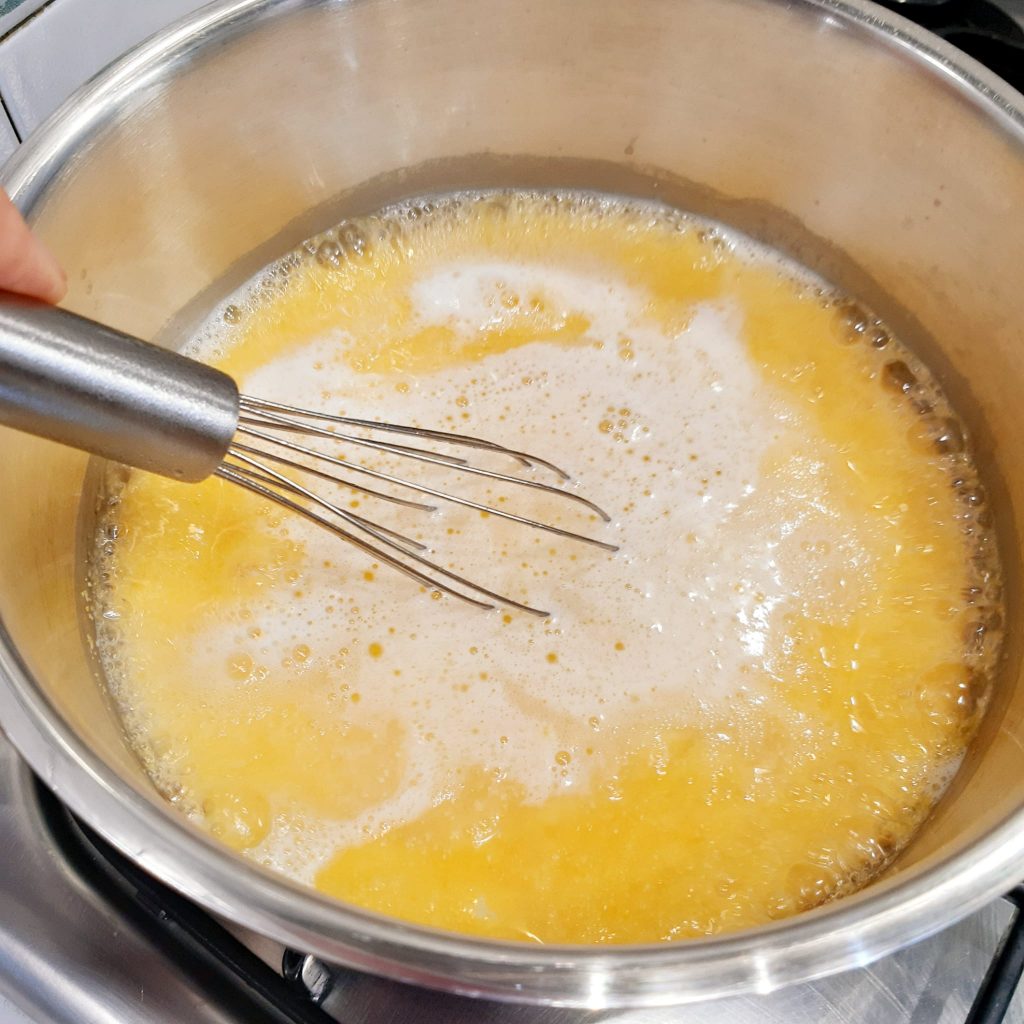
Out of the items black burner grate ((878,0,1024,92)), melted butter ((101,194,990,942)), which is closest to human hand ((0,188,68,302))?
melted butter ((101,194,990,942))

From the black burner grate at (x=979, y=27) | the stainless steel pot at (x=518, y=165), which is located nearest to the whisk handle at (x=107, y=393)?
the stainless steel pot at (x=518, y=165)

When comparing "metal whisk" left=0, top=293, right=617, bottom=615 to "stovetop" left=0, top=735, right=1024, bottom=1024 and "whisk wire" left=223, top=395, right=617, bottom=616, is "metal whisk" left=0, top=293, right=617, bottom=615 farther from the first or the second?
"stovetop" left=0, top=735, right=1024, bottom=1024

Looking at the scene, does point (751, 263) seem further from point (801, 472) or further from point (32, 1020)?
point (32, 1020)

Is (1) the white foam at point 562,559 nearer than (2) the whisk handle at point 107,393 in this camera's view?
No

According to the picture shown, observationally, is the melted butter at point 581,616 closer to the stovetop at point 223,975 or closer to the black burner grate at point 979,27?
the stovetop at point 223,975

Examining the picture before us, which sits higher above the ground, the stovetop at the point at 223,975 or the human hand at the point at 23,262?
the human hand at the point at 23,262

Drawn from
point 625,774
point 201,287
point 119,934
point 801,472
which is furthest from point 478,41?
Answer: point 119,934

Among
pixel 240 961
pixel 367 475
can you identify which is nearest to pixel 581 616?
pixel 367 475
